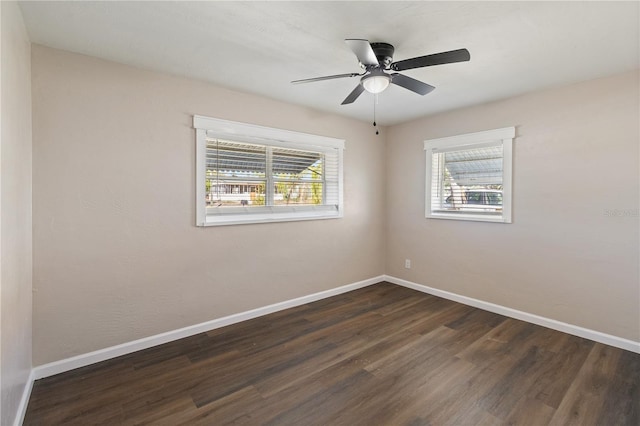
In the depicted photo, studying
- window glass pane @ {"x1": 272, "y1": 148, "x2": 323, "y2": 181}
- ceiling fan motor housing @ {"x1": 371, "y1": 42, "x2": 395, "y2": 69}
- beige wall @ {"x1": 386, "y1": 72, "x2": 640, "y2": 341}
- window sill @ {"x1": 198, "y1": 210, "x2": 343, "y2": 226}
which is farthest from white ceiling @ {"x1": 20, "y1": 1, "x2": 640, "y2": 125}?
window sill @ {"x1": 198, "y1": 210, "x2": 343, "y2": 226}

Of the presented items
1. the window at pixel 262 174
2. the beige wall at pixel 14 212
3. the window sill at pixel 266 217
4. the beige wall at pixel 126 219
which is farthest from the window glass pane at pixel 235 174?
the beige wall at pixel 14 212

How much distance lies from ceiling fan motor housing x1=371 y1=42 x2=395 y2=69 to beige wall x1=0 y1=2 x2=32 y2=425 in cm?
212

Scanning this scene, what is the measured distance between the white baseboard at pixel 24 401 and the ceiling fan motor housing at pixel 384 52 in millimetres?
3228

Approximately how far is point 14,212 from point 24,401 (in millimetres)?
1246

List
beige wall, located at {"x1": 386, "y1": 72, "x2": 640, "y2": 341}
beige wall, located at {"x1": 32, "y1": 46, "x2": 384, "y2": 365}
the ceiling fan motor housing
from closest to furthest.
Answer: the ceiling fan motor housing → beige wall, located at {"x1": 32, "y1": 46, "x2": 384, "y2": 365} → beige wall, located at {"x1": 386, "y1": 72, "x2": 640, "y2": 341}

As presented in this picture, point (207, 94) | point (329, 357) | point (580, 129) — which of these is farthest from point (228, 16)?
point (580, 129)

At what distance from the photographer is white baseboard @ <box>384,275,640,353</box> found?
2713 millimetres

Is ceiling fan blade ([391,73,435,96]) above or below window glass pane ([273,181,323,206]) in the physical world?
above

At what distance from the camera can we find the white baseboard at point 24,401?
176cm

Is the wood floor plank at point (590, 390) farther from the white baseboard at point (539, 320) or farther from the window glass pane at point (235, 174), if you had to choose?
the window glass pane at point (235, 174)

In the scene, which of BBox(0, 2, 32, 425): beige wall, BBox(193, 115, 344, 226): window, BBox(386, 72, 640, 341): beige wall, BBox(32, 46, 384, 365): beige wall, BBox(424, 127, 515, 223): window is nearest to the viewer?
BBox(0, 2, 32, 425): beige wall

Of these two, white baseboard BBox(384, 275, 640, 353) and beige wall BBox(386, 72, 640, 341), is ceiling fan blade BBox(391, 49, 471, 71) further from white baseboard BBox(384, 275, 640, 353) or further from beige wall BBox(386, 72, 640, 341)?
white baseboard BBox(384, 275, 640, 353)

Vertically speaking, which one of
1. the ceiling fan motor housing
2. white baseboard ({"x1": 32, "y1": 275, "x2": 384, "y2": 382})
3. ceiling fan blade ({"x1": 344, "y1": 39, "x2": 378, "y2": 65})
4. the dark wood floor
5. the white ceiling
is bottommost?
the dark wood floor

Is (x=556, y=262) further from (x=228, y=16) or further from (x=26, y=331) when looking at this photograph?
(x=26, y=331)
